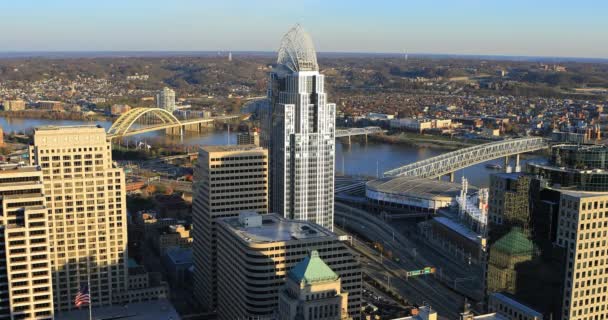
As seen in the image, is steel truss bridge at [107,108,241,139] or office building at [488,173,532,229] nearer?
office building at [488,173,532,229]

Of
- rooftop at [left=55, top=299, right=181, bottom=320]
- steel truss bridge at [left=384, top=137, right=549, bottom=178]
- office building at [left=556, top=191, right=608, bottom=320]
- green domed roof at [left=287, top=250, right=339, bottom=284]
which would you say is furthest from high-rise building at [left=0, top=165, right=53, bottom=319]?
steel truss bridge at [left=384, top=137, right=549, bottom=178]

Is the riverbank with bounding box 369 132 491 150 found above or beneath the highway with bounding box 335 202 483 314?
above

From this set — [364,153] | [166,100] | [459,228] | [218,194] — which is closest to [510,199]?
[218,194]

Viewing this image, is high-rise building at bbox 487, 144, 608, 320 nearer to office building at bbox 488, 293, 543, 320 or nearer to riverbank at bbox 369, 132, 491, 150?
office building at bbox 488, 293, 543, 320

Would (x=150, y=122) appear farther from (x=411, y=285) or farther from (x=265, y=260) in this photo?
(x=265, y=260)

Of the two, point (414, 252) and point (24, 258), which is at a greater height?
point (24, 258)

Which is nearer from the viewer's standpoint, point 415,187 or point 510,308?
point 510,308

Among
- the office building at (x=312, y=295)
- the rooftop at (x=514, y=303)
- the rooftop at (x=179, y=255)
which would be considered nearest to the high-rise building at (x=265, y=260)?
the office building at (x=312, y=295)
